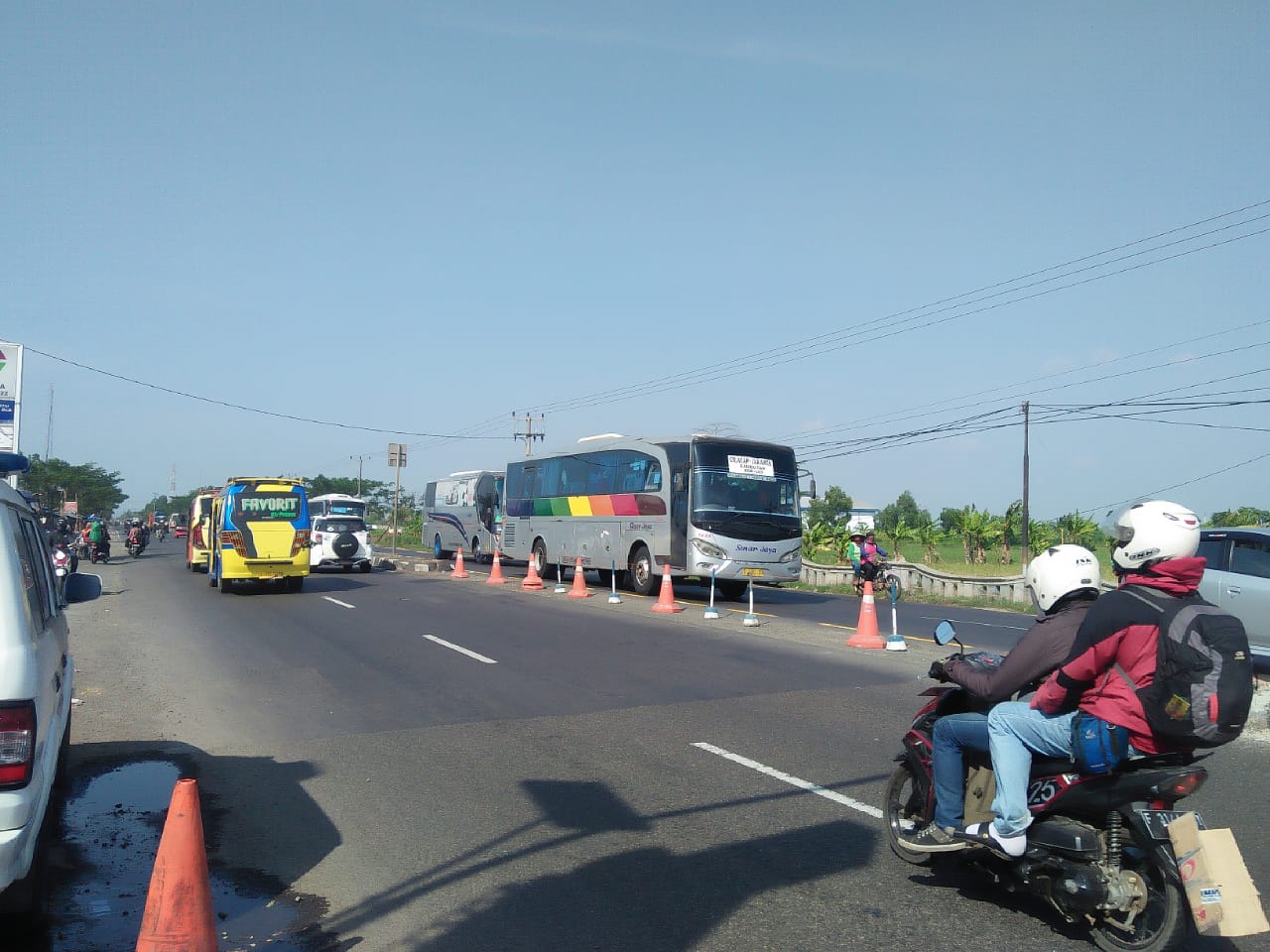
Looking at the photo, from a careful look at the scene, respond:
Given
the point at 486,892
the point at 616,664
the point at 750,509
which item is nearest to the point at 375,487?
the point at 750,509

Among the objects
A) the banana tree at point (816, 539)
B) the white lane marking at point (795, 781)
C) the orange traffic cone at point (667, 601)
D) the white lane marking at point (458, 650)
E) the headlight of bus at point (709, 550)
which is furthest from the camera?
the banana tree at point (816, 539)

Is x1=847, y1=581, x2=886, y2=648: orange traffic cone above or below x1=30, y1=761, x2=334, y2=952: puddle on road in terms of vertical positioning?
above

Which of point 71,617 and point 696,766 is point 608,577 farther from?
point 696,766

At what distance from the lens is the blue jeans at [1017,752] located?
173 inches

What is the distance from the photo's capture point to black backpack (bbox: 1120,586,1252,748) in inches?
154

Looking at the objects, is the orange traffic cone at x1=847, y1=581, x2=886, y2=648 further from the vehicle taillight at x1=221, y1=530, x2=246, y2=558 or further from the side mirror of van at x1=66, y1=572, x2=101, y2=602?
the vehicle taillight at x1=221, y1=530, x2=246, y2=558

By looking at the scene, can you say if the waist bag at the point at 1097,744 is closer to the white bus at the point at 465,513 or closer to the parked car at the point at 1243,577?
the parked car at the point at 1243,577

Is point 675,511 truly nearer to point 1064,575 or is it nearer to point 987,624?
point 987,624

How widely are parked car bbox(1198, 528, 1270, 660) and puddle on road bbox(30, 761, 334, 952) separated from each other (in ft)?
35.4

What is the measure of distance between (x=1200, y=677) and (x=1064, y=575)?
81cm

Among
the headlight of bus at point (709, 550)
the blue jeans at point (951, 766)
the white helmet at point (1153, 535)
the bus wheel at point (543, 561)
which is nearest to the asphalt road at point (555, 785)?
the blue jeans at point (951, 766)

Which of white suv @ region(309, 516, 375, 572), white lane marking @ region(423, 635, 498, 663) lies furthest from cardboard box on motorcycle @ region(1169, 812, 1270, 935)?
white suv @ region(309, 516, 375, 572)

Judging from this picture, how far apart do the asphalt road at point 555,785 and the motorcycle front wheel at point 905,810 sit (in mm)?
100

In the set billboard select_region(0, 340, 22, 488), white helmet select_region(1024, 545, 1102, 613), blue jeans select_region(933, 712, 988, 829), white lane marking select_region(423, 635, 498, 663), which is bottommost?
white lane marking select_region(423, 635, 498, 663)
